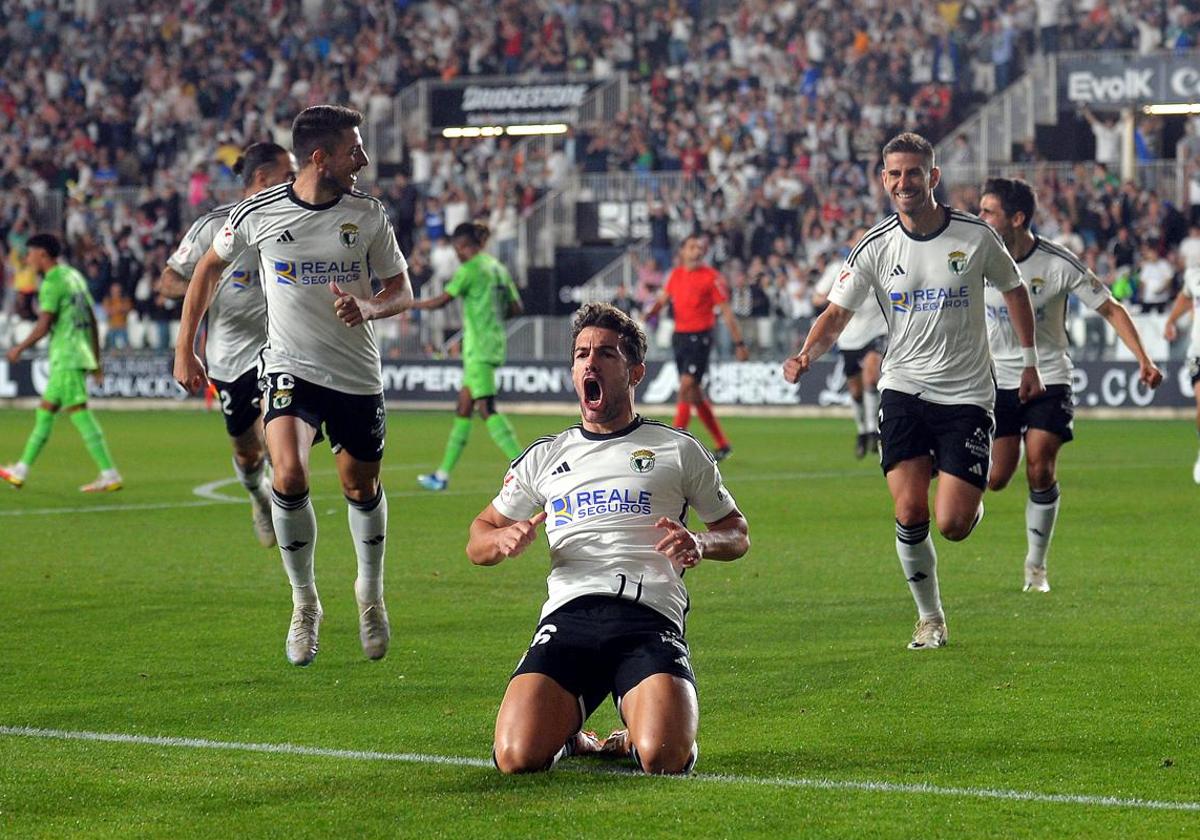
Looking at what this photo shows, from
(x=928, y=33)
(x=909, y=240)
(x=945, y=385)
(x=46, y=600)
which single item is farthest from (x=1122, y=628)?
(x=928, y=33)

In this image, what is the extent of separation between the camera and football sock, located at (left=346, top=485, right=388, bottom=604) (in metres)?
8.26

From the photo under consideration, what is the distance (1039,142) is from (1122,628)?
79.4 ft

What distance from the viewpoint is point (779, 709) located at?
6.88 metres

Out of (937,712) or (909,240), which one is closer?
(937,712)

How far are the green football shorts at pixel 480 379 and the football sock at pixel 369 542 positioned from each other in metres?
8.01

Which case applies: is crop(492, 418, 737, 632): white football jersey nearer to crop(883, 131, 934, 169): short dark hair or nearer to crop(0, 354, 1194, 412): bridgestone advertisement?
crop(883, 131, 934, 169): short dark hair

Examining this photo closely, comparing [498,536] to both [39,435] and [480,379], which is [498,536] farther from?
[39,435]

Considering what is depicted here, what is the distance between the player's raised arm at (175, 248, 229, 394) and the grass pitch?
1.26 meters

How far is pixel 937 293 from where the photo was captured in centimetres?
864

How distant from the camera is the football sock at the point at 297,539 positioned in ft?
26.3

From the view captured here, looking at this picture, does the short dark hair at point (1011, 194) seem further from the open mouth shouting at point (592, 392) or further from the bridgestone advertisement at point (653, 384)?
the bridgestone advertisement at point (653, 384)

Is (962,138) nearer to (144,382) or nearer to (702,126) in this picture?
(702,126)

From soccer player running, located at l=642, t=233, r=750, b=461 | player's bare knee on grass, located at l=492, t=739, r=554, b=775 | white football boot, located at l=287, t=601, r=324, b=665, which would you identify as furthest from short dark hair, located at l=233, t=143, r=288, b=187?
soccer player running, located at l=642, t=233, r=750, b=461

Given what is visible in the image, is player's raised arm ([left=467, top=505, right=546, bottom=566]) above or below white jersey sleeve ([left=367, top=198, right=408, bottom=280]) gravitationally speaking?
below
